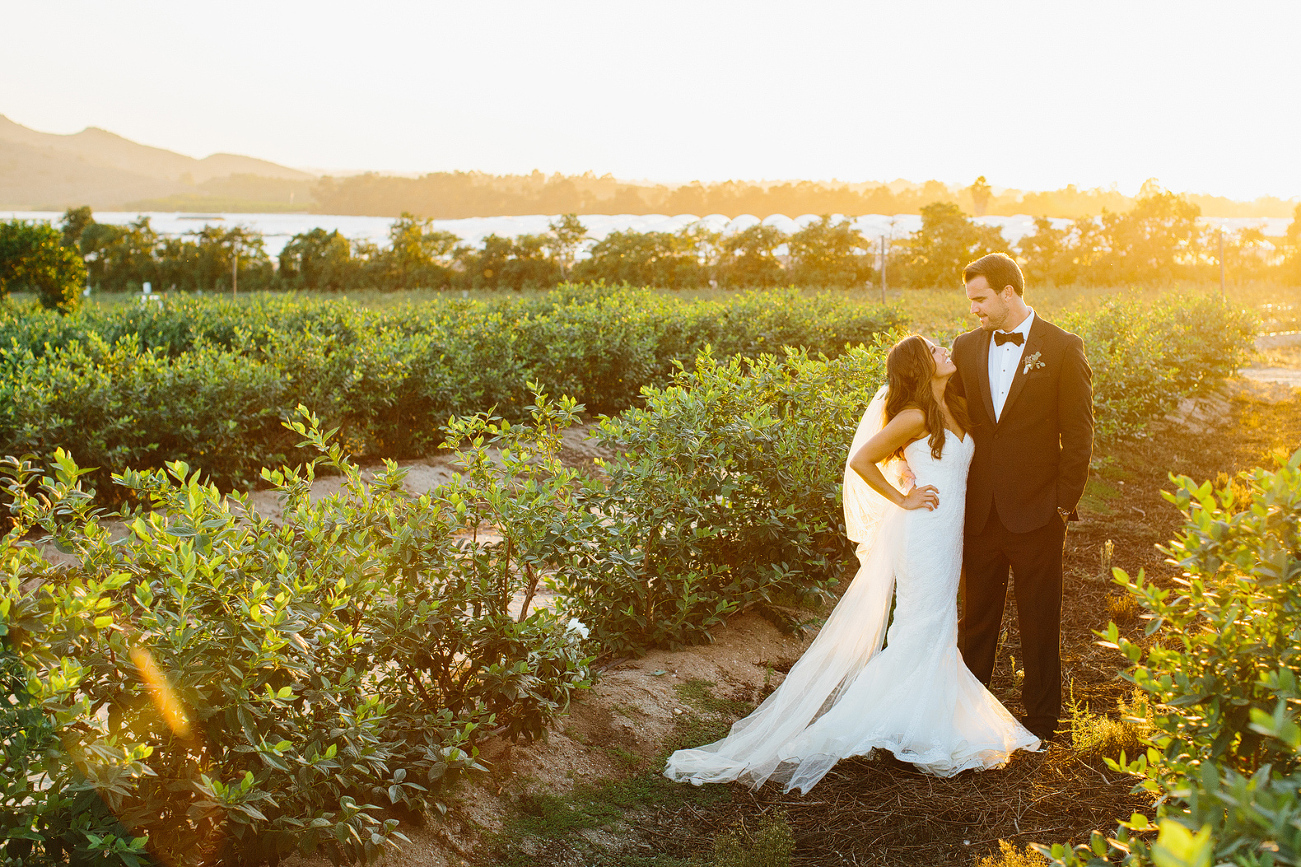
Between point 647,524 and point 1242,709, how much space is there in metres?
2.87

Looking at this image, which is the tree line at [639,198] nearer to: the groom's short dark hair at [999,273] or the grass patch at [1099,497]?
the grass patch at [1099,497]

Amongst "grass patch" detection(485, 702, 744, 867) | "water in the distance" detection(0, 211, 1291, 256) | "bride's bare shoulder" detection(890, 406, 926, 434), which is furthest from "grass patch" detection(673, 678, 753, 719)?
"water in the distance" detection(0, 211, 1291, 256)

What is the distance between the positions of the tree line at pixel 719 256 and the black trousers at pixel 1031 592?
2942 cm

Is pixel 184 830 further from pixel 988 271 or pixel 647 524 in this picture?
pixel 988 271

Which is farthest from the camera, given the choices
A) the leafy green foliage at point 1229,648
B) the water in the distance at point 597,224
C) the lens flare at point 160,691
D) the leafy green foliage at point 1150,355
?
the water in the distance at point 597,224

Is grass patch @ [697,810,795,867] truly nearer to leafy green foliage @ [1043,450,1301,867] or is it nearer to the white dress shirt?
leafy green foliage @ [1043,450,1301,867]

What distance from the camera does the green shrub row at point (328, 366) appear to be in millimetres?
7398

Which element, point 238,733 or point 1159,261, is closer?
point 238,733

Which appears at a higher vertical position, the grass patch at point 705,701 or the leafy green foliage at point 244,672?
the leafy green foliage at point 244,672

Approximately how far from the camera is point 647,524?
4.42 m

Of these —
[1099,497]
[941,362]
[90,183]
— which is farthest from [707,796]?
[90,183]

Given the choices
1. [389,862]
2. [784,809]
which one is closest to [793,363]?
[784,809]

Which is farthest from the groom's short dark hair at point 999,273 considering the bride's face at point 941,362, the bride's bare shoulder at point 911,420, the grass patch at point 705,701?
the grass patch at point 705,701

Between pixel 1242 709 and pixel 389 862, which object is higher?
pixel 1242 709
